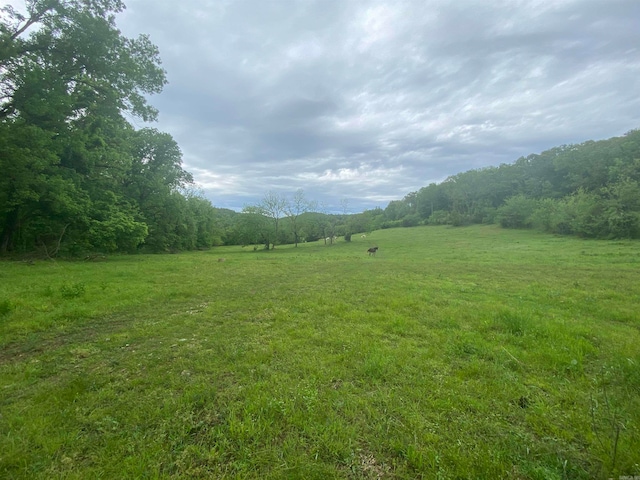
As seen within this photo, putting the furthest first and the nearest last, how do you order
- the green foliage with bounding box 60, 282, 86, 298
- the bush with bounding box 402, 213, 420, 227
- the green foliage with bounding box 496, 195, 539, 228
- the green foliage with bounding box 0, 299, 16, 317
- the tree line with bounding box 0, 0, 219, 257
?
the bush with bounding box 402, 213, 420, 227 < the green foliage with bounding box 496, 195, 539, 228 < the tree line with bounding box 0, 0, 219, 257 < the green foliage with bounding box 60, 282, 86, 298 < the green foliage with bounding box 0, 299, 16, 317

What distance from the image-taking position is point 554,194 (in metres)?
57.5

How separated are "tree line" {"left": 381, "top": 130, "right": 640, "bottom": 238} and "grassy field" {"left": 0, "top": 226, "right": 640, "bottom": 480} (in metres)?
34.6

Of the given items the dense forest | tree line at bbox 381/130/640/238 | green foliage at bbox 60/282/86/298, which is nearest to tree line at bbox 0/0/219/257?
the dense forest

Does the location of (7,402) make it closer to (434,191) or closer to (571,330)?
(571,330)

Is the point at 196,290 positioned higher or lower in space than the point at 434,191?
lower

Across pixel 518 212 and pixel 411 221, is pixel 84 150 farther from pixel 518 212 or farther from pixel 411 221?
pixel 411 221

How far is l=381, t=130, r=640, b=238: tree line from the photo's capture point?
3044cm

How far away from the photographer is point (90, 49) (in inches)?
574

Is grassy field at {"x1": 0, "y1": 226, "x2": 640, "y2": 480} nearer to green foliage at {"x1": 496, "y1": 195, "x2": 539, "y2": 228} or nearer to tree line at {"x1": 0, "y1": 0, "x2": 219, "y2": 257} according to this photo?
tree line at {"x1": 0, "y1": 0, "x2": 219, "y2": 257}

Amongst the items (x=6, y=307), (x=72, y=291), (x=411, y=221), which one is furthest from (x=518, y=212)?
(x=6, y=307)

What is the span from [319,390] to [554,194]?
7695 centimetres

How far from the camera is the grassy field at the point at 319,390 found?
248cm

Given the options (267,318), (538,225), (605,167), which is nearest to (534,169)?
(605,167)

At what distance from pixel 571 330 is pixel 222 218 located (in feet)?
195
